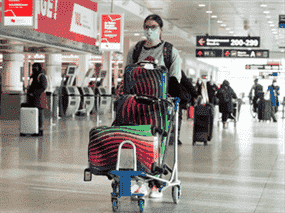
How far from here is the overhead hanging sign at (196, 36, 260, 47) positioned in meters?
18.7

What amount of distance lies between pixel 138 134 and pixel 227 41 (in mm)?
16000

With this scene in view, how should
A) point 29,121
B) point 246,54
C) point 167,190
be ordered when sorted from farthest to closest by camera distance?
point 246,54 → point 29,121 → point 167,190

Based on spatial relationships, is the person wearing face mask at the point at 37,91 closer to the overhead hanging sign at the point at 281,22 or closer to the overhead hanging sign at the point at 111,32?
the overhead hanging sign at the point at 111,32

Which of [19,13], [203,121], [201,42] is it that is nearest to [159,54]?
[203,121]

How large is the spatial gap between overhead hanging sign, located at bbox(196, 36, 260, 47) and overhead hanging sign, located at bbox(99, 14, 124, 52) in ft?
20.1

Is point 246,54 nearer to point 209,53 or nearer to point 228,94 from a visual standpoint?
point 209,53

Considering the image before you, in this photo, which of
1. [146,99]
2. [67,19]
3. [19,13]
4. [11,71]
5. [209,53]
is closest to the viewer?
[146,99]

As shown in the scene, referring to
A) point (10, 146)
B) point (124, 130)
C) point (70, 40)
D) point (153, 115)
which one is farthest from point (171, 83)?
point (70, 40)

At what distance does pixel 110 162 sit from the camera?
3.40 metres

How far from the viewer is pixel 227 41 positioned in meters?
18.8

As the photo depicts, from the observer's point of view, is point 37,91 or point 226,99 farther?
point 226,99

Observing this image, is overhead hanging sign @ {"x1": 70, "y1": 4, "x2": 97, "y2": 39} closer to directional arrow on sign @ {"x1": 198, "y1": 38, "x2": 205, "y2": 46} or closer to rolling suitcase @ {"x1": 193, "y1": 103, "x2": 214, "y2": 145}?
directional arrow on sign @ {"x1": 198, "y1": 38, "x2": 205, "y2": 46}

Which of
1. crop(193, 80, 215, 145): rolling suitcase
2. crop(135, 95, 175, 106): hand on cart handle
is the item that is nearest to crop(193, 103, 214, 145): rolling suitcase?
crop(193, 80, 215, 145): rolling suitcase

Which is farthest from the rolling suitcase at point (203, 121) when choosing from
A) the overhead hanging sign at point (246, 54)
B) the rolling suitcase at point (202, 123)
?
the overhead hanging sign at point (246, 54)
